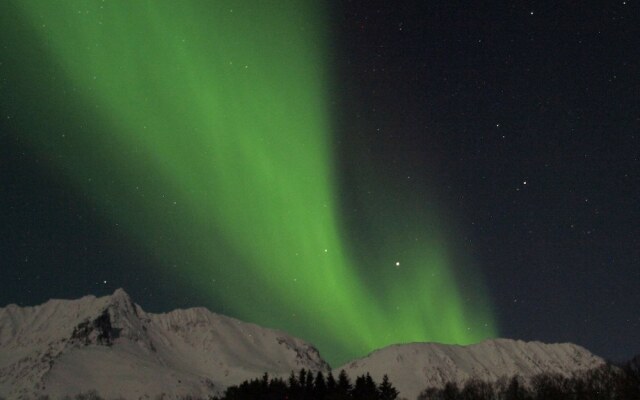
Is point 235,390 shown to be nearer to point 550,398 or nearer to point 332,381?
point 332,381

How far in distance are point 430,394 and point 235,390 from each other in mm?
99003

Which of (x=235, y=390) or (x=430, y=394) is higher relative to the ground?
(x=430, y=394)

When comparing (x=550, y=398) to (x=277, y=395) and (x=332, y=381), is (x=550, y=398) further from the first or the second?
(x=277, y=395)

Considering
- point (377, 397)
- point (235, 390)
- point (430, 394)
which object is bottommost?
point (377, 397)

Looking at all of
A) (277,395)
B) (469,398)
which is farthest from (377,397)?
(469,398)

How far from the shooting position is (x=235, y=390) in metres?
119

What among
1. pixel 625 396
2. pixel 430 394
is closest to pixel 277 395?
pixel 625 396

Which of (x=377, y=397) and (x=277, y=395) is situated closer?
(x=377, y=397)

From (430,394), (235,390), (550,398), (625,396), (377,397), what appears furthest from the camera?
(430,394)

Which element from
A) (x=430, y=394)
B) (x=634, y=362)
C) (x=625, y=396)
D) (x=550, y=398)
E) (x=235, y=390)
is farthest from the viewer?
(x=430, y=394)

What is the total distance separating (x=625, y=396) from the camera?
87500 millimetres

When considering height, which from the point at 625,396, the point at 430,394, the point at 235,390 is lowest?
the point at 625,396

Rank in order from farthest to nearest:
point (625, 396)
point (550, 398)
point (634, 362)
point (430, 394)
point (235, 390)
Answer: point (430, 394), point (235, 390), point (634, 362), point (550, 398), point (625, 396)

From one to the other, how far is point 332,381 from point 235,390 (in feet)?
83.3
